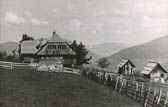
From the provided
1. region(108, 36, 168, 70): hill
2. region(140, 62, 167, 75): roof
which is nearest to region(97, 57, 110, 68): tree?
region(108, 36, 168, 70): hill

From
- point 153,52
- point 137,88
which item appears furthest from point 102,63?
point 137,88

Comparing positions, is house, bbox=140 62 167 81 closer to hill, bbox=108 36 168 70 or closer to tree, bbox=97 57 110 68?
hill, bbox=108 36 168 70

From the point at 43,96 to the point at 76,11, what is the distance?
2.24 m

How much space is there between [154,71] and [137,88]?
9347 millimetres

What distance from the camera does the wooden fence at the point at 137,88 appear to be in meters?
7.44

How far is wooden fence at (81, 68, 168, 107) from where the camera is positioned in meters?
7.44

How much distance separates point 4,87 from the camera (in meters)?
7.12

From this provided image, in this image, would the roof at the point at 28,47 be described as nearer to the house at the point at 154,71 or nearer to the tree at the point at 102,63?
the house at the point at 154,71

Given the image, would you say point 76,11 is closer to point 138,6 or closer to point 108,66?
point 138,6

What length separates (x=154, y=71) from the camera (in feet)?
56.9

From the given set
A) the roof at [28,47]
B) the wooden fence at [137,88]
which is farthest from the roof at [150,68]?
the roof at [28,47]

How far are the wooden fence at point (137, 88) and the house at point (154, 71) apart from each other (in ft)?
18.4

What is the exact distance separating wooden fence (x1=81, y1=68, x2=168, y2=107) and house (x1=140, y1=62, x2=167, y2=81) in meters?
5.60

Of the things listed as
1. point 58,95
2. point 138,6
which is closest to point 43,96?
point 58,95
